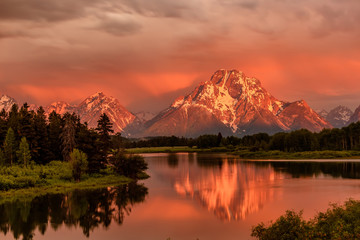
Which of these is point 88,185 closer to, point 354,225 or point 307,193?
point 307,193

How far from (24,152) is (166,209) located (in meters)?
43.5

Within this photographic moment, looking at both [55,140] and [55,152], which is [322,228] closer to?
[55,140]

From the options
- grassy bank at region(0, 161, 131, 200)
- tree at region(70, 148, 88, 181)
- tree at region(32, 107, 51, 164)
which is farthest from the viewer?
tree at region(32, 107, 51, 164)

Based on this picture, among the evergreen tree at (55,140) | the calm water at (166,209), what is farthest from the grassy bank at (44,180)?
the evergreen tree at (55,140)

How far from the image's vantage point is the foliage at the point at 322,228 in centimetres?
3303

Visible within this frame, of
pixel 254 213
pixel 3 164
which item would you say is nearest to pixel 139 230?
pixel 254 213

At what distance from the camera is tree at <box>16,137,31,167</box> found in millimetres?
89625

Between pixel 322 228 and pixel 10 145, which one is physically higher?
pixel 10 145

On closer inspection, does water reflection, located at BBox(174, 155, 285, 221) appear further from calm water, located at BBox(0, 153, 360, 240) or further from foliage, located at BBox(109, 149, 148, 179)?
foliage, located at BBox(109, 149, 148, 179)

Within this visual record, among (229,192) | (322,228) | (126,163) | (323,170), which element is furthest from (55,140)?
(322,228)

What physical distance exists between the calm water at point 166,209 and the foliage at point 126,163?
1126 centimetres

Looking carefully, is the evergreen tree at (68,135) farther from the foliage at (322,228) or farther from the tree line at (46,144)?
the foliage at (322,228)

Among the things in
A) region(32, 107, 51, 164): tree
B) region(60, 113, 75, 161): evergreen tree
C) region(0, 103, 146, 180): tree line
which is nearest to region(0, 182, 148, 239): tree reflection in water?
region(0, 103, 146, 180): tree line

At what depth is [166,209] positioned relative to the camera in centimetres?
6216
